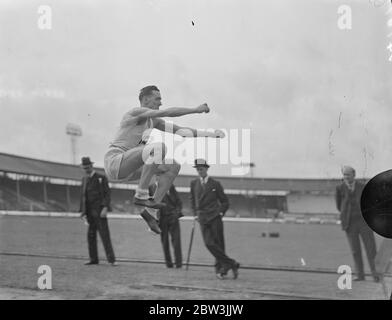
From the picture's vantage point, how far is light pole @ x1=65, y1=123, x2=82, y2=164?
4633 millimetres

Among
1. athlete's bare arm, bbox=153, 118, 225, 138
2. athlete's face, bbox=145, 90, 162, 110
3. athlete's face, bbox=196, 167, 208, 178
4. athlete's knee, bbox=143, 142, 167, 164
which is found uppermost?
athlete's face, bbox=145, 90, 162, 110

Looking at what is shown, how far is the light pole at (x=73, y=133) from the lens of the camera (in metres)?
4.63

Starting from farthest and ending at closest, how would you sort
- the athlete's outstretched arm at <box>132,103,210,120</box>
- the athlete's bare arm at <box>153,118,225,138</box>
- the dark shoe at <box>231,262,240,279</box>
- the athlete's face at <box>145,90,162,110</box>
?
the dark shoe at <box>231,262,240,279</box>
the athlete's face at <box>145,90,162,110</box>
the athlete's bare arm at <box>153,118,225,138</box>
the athlete's outstretched arm at <box>132,103,210,120</box>

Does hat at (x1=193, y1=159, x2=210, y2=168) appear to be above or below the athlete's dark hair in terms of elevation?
below

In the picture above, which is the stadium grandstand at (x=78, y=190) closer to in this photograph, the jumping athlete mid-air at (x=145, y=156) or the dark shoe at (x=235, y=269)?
the dark shoe at (x=235, y=269)

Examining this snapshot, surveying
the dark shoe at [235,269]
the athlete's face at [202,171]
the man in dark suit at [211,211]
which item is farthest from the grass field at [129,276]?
the athlete's face at [202,171]

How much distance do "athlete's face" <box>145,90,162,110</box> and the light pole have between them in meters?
0.82

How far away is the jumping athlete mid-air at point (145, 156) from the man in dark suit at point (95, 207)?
93 cm

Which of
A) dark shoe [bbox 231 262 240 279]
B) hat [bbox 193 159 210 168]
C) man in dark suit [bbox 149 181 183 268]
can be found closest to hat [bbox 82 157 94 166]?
man in dark suit [bbox 149 181 183 268]

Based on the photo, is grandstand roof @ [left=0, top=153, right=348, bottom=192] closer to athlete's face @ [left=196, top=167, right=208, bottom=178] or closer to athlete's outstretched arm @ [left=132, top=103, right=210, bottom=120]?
athlete's face @ [left=196, top=167, right=208, bottom=178]

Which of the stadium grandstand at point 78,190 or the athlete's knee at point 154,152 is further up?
the athlete's knee at point 154,152

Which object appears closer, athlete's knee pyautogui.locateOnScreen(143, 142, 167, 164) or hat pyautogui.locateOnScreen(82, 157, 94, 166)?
athlete's knee pyautogui.locateOnScreen(143, 142, 167, 164)

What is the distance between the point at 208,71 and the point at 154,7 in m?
0.70

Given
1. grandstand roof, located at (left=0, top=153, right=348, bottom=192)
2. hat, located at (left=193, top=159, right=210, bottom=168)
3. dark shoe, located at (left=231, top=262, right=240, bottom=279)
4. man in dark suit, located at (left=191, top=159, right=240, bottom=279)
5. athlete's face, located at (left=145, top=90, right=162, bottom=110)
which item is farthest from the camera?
dark shoe, located at (left=231, top=262, right=240, bottom=279)
